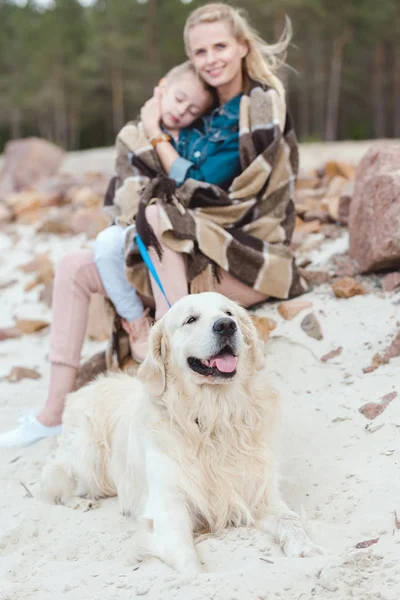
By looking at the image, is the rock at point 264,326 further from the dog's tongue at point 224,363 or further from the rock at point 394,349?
the dog's tongue at point 224,363

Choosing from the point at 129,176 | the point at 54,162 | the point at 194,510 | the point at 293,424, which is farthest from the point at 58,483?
the point at 54,162

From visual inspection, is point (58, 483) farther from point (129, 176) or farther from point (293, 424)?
point (129, 176)

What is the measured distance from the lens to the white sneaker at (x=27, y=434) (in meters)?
3.66

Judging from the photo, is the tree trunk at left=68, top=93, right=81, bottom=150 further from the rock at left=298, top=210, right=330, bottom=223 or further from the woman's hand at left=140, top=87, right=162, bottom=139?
the woman's hand at left=140, top=87, right=162, bottom=139

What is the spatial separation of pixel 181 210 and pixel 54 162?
34.2 ft

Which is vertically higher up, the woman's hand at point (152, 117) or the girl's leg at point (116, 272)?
the woman's hand at point (152, 117)

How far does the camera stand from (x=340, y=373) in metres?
3.48

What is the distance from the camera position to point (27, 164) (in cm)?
1283

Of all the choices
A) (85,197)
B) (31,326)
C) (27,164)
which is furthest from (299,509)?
(27,164)

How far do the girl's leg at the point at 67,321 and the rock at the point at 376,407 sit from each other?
1480 mm

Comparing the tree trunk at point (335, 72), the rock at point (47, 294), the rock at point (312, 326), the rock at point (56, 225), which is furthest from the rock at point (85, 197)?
the tree trunk at point (335, 72)

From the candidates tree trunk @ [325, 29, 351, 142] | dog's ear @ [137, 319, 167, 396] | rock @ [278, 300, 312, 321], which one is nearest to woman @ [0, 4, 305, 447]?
rock @ [278, 300, 312, 321]

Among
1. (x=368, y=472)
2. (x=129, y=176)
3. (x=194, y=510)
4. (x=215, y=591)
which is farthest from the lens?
(x=129, y=176)

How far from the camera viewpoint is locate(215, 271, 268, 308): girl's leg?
12.2 ft
